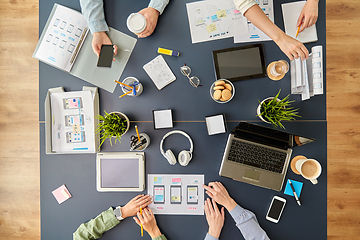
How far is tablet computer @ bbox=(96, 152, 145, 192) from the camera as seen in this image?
122 centimetres

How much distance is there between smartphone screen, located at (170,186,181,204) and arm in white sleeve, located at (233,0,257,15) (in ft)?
3.68

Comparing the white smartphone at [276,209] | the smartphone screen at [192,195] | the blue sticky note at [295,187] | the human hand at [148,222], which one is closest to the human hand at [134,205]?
the human hand at [148,222]

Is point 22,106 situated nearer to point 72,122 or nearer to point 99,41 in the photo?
point 72,122

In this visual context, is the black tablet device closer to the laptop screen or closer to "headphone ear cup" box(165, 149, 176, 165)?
the laptop screen

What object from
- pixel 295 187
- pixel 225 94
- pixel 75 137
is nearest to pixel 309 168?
pixel 295 187

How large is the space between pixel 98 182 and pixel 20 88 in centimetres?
128

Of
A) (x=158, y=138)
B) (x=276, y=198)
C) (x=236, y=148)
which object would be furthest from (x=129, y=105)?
(x=276, y=198)

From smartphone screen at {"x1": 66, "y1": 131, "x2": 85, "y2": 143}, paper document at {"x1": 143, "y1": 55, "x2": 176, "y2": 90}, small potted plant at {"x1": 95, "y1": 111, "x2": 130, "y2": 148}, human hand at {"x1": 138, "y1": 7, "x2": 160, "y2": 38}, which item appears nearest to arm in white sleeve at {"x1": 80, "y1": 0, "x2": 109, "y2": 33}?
human hand at {"x1": 138, "y1": 7, "x2": 160, "y2": 38}

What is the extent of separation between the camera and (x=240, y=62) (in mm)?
1192

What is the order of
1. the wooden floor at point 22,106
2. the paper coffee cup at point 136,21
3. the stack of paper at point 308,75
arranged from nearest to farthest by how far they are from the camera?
1. the stack of paper at point 308,75
2. the paper coffee cup at point 136,21
3. the wooden floor at point 22,106

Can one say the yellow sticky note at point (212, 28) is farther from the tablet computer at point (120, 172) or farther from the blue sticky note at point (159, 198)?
the blue sticky note at point (159, 198)

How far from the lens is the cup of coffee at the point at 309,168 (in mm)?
1108

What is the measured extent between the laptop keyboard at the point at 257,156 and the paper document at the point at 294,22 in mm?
705

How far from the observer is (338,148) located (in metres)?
1.68
